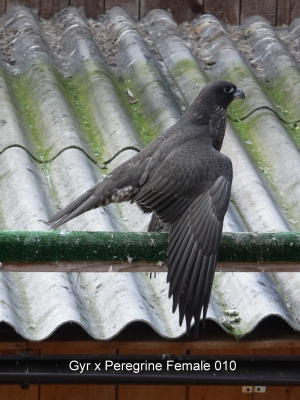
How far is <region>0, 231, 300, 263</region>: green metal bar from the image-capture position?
8.16ft

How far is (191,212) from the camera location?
323 cm

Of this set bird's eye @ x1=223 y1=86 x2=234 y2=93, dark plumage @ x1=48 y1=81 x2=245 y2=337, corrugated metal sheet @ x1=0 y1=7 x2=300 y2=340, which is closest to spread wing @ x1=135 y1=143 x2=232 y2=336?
dark plumage @ x1=48 y1=81 x2=245 y2=337

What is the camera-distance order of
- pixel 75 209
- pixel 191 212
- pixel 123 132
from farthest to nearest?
pixel 123 132, pixel 75 209, pixel 191 212

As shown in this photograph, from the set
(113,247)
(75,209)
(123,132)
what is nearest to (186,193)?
(75,209)

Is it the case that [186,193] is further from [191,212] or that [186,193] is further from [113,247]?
[113,247]

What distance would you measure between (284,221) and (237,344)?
81 centimetres

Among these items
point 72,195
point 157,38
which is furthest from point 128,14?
point 72,195

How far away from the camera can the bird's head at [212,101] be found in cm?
386

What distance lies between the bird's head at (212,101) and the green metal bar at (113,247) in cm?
123
